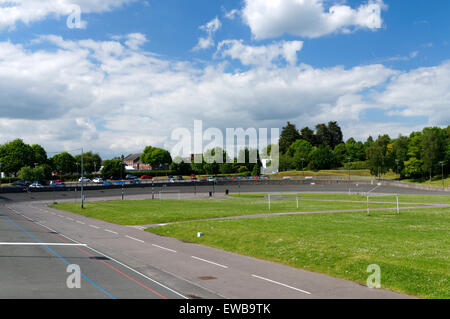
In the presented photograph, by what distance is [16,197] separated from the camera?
66500 millimetres

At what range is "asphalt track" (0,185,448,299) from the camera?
12023mm

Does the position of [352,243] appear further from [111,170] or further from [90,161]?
[90,161]

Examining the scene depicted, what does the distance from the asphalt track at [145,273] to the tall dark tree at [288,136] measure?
17222cm

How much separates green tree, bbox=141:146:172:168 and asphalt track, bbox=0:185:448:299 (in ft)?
542

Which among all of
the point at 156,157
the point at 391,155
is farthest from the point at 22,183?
the point at 391,155

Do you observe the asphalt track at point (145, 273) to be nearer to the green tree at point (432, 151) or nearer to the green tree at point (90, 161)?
the green tree at point (432, 151)

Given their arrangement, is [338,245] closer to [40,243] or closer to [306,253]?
[306,253]

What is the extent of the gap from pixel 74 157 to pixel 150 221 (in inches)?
5738

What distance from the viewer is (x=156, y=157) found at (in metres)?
187

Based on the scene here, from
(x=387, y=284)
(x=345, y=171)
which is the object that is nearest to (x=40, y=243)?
(x=387, y=284)

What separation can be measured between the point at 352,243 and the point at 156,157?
173 m

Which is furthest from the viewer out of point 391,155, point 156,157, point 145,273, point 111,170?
point 156,157

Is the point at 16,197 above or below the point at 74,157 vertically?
below

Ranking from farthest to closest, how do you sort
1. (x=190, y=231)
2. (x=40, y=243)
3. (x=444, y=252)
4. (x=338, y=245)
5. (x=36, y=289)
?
(x=190, y=231)
(x=40, y=243)
(x=338, y=245)
(x=444, y=252)
(x=36, y=289)
